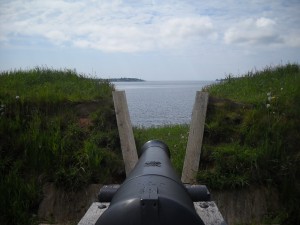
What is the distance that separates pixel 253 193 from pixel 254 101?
226 centimetres

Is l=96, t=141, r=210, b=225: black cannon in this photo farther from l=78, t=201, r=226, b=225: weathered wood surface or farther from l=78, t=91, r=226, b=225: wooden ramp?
l=78, t=91, r=226, b=225: wooden ramp

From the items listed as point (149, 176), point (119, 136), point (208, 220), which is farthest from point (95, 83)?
point (149, 176)

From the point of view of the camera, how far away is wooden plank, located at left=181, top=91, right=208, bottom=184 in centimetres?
596

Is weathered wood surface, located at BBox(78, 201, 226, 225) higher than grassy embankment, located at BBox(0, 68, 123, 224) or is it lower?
higher

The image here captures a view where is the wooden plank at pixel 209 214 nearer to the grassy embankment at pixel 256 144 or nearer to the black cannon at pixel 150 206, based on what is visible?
the black cannon at pixel 150 206

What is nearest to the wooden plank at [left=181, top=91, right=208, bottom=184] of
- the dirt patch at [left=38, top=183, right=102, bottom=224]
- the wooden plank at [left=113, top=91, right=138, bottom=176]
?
the wooden plank at [left=113, top=91, right=138, bottom=176]

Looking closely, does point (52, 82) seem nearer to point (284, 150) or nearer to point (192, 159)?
point (192, 159)

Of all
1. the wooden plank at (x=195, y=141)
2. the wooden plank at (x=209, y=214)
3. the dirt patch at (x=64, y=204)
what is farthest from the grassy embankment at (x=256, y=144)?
the wooden plank at (x=209, y=214)

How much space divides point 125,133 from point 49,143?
4.39 ft

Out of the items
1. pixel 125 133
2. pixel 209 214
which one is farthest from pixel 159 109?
pixel 209 214

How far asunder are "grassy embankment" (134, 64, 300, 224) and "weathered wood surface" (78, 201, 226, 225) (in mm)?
2122

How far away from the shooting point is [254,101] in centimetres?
729

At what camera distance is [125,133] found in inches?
261

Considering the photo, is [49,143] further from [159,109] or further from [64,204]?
[159,109]
